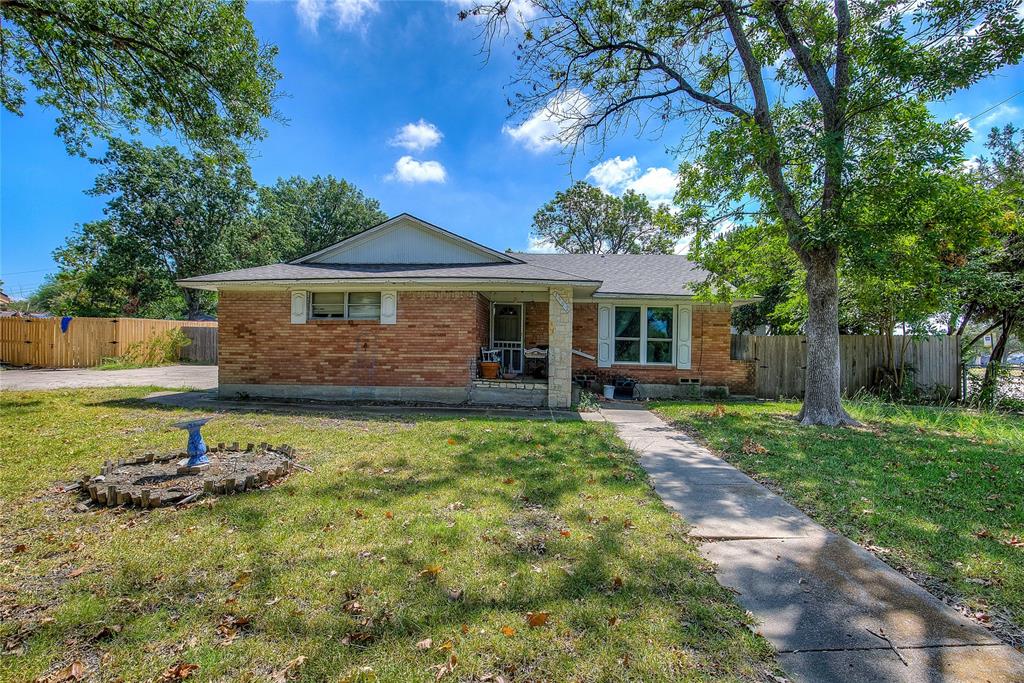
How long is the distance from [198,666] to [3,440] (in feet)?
24.2

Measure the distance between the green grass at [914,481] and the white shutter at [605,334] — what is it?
3.65m

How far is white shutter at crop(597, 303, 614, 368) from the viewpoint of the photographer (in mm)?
13227

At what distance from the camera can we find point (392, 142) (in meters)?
16.1

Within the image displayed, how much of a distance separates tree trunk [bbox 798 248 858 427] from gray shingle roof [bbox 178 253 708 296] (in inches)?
107

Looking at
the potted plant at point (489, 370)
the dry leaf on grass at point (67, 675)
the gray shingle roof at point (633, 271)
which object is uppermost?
the gray shingle roof at point (633, 271)

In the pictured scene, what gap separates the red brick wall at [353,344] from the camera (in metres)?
10.7

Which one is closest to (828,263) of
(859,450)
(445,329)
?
(859,450)

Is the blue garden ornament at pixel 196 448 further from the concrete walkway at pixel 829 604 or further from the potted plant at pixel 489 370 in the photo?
the potted plant at pixel 489 370

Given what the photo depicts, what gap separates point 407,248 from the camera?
12.4 m

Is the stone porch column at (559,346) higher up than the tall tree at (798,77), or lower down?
lower down

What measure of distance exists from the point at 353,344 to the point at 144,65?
726 cm

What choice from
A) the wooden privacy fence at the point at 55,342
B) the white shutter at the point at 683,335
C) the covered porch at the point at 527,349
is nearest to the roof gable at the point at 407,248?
the covered porch at the point at 527,349

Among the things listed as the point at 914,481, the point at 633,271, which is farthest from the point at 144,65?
the point at 914,481

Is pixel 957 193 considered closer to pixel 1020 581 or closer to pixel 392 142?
pixel 1020 581
